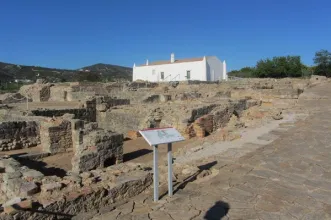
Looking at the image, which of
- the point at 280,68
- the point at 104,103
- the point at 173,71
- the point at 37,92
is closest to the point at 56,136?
the point at 104,103

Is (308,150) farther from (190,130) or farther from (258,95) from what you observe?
(258,95)

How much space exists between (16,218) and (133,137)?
948cm

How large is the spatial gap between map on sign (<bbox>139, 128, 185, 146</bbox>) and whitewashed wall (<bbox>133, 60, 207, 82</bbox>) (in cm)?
4194

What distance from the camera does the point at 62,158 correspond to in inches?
394

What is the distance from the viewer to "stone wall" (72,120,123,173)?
7703mm

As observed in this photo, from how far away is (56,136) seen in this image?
10523 mm

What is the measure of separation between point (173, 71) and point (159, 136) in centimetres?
4599

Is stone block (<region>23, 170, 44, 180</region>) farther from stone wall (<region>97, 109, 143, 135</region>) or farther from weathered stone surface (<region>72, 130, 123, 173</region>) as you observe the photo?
stone wall (<region>97, 109, 143, 135</region>)

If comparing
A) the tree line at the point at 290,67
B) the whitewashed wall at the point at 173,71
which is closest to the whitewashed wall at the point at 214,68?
the whitewashed wall at the point at 173,71

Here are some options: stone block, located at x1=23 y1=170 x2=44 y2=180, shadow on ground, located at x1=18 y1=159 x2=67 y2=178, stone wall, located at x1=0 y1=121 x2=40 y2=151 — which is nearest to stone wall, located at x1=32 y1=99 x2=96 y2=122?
stone wall, located at x1=0 y1=121 x2=40 y2=151

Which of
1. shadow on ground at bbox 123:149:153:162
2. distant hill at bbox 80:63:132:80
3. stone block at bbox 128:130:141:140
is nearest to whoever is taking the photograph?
shadow on ground at bbox 123:149:153:162

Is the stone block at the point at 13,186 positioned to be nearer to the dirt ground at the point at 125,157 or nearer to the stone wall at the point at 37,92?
the dirt ground at the point at 125,157

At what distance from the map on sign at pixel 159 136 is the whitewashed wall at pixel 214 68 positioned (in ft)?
141

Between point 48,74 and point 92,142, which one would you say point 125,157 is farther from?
point 48,74
